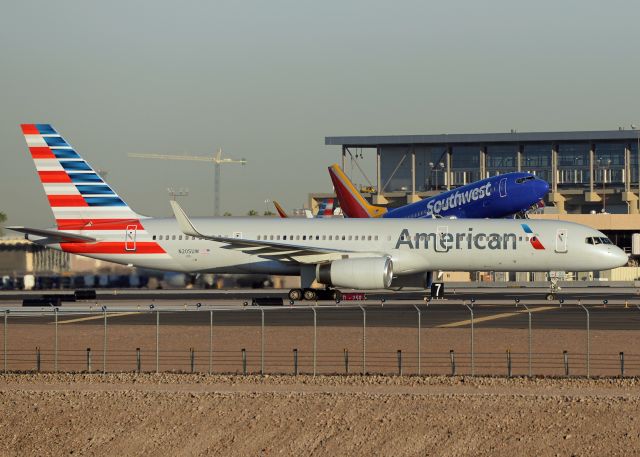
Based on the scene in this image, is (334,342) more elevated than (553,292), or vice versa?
(553,292)

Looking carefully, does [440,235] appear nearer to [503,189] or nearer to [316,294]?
[316,294]

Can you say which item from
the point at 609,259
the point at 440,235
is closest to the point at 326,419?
the point at 440,235

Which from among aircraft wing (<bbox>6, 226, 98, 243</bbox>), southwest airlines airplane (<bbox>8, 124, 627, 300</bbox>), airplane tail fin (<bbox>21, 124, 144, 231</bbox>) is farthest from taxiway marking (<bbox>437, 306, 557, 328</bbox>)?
aircraft wing (<bbox>6, 226, 98, 243</bbox>)

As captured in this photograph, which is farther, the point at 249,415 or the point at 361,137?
the point at 361,137

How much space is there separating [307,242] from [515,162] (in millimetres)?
67944

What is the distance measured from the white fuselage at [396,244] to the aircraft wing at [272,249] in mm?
191

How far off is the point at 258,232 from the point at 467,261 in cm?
1153

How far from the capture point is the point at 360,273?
5881 centimetres

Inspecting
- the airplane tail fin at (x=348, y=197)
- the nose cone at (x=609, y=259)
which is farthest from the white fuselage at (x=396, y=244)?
the airplane tail fin at (x=348, y=197)

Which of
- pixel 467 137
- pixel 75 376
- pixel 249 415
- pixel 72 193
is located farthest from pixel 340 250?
pixel 467 137

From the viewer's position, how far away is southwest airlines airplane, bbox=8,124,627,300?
61.2 meters

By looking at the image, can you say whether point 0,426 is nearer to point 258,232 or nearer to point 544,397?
point 544,397

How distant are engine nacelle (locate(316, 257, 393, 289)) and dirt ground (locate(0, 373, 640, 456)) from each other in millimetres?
27142

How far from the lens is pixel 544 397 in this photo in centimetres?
2920
